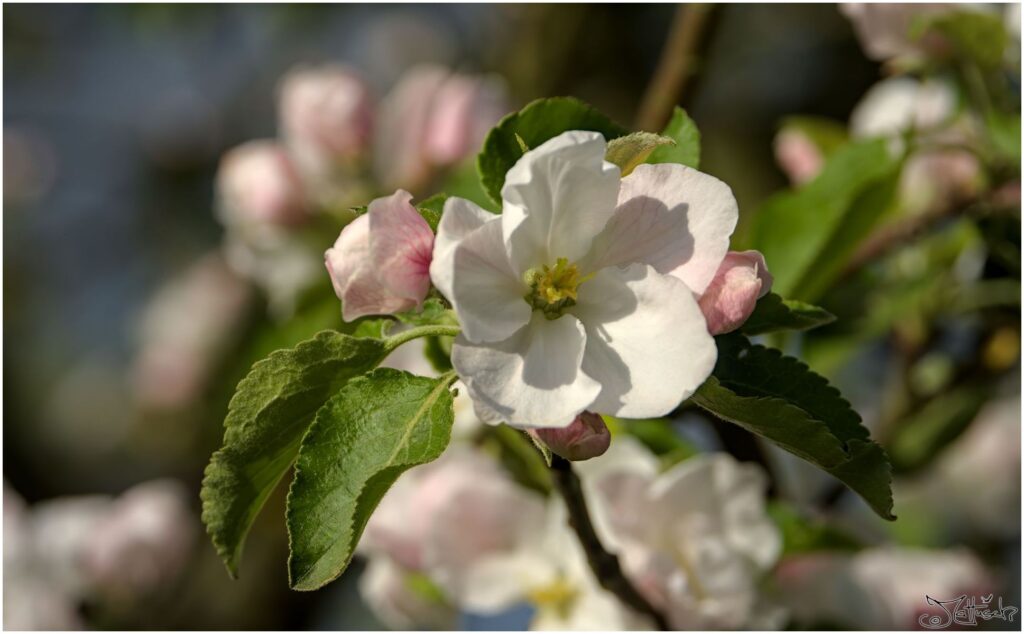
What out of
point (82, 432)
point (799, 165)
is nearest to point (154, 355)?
point (82, 432)

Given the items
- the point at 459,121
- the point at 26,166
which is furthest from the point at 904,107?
the point at 26,166

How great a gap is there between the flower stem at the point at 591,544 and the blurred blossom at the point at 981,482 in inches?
33.4

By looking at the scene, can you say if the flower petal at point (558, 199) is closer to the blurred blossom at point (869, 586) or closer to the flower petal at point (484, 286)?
the flower petal at point (484, 286)

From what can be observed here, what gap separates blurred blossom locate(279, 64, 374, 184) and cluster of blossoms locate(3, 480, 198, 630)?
62 cm

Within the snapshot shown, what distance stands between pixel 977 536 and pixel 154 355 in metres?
2.30

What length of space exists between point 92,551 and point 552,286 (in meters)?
1.27

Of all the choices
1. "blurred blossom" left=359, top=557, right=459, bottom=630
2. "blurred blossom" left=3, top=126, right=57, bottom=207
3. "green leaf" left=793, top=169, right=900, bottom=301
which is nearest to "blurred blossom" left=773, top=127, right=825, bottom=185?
"green leaf" left=793, top=169, right=900, bottom=301

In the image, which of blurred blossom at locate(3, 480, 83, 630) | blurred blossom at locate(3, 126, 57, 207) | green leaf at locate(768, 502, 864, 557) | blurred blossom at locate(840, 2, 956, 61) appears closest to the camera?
green leaf at locate(768, 502, 864, 557)

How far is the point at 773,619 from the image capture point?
1.02m

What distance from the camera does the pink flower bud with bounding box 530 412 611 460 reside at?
63 centimetres

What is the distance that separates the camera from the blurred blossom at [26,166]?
11.6ft

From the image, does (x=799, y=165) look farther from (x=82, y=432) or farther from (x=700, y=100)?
(x=82, y=432)

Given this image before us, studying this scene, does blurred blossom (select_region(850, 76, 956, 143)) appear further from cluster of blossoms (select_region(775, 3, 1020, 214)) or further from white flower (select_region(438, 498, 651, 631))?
white flower (select_region(438, 498, 651, 631))

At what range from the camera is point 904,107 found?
1473mm
